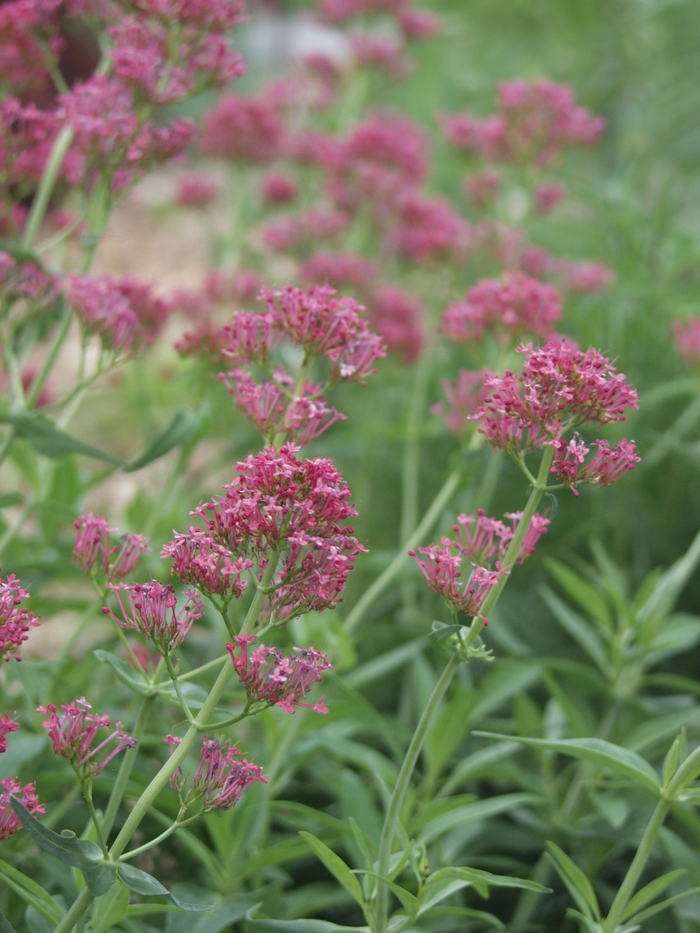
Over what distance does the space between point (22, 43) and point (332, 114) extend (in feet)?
7.04

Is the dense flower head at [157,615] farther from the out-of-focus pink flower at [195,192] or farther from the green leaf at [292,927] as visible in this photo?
the out-of-focus pink flower at [195,192]

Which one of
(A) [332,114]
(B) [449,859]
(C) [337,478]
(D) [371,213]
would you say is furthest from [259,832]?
(A) [332,114]

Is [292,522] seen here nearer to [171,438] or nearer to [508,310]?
[171,438]

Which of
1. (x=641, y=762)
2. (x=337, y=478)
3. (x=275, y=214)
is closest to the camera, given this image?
(x=337, y=478)

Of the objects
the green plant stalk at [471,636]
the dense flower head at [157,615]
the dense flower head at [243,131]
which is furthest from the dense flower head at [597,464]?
the dense flower head at [243,131]

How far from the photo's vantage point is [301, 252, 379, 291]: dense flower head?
2.94 metres

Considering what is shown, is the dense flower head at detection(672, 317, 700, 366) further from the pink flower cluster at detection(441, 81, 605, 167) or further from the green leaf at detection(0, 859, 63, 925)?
the green leaf at detection(0, 859, 63, 925)

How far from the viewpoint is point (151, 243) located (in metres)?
6.12

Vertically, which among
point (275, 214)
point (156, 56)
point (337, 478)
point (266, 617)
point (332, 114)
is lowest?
point (266, 617)

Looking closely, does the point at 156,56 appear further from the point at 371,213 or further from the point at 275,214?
the point at 275,214

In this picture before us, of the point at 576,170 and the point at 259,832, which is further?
the point at 576,170

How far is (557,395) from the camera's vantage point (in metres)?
1.17

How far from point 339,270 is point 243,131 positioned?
0.75 metres

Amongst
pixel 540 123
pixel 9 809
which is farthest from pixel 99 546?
pixel 540 123
